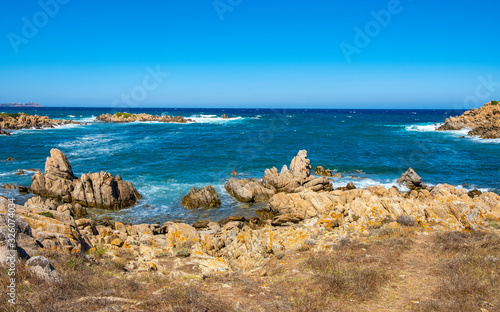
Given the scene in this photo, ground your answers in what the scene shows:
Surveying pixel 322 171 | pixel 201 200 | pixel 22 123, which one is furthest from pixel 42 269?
pixel 22 123

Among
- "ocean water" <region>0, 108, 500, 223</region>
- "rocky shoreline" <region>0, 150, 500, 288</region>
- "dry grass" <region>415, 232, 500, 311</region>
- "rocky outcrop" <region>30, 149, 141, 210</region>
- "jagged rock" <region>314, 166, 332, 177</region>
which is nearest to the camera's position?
"dry grass" <region>415, 232, 500, 311</region>

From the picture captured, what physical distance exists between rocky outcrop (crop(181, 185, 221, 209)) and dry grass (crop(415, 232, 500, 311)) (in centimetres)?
1708

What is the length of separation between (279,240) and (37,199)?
60.7ft

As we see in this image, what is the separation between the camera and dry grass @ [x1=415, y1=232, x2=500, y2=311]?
26.7 ft

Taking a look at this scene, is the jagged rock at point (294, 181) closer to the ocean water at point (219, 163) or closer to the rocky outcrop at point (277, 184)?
the rocky outcrop at point (277, 184)

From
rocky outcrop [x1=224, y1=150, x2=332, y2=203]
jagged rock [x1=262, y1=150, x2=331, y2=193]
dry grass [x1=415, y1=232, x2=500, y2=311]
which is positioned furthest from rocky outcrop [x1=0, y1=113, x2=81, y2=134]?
dry grass [x1=415, y1=232, x2=500, y2=311]

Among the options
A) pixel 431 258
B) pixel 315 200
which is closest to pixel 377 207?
pixel 315 200

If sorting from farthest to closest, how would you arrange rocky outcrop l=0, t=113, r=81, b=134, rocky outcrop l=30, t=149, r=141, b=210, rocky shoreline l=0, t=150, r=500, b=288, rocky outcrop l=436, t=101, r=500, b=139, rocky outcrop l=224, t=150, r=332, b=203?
rocky outcrop l=0, t=113, r=81, b=134 → rocky outcrop l=436, t=101, r=500, b=139 → rocky outcrop l=224, t=150, r=332, b=203 → rocky outcrop l=30, t=149, r=141, b=210 → rocky shoreline l=0, t=150, r=500, b=288

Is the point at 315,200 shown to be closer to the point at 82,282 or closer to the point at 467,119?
the point at 82,282

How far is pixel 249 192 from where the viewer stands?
27.8m

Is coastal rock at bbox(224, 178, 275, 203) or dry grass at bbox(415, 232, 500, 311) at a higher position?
dry grass at bbox(415, 232, 500, 311)

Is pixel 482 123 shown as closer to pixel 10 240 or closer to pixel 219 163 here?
pixel 219 163

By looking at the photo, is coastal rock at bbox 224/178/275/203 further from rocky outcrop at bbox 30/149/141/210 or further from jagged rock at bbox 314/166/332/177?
jagged rock at bbox 314/166/332/177

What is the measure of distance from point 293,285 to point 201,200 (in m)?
17.4
